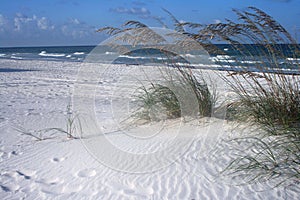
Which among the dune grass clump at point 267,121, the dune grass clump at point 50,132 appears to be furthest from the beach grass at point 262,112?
the dune grass clump at point 50,132

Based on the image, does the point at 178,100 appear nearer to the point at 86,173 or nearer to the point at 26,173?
the point at 86,173

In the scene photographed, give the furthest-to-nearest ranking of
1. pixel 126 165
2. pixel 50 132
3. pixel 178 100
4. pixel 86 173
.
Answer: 1. pixel 50 132
2. pixel 178 100
3. pixel 126 165
4. pixel 86 173

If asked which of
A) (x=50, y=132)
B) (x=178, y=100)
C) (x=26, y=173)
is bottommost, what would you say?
(x=26, y=173)

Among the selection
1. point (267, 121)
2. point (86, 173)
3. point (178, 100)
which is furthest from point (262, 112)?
point (86, 173)

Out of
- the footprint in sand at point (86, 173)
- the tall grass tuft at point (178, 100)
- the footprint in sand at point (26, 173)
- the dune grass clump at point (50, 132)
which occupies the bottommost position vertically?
the footprint in sand at point (26, 173)

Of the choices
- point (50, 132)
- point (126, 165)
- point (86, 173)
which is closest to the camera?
point (86, 173)

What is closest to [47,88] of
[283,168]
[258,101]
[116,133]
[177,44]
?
[116,133]

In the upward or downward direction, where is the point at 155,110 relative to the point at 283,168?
upward

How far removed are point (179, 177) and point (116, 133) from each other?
1.55 m

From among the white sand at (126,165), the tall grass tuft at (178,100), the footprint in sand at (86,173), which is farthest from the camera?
the tall grass tuft at (178,100)

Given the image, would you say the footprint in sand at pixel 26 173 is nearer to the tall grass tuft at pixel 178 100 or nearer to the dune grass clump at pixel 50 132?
the dune grass clump at pixel 50 132

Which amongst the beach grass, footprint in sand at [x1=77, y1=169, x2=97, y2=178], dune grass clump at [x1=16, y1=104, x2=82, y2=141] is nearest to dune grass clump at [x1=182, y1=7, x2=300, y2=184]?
the beach grass

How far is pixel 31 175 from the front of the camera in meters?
3.20

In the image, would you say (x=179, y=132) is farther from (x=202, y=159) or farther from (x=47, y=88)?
(x=47, y=88)
